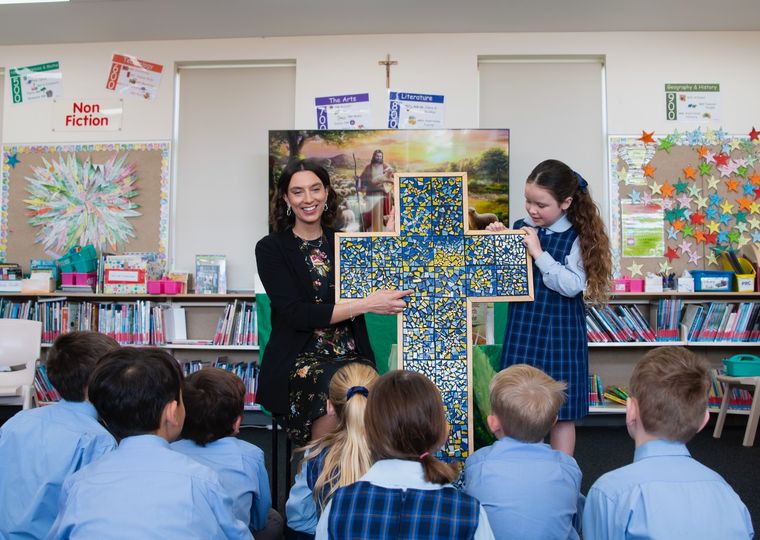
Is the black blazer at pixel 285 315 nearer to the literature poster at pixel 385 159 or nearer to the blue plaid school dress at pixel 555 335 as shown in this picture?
the blue plaid school dress at pixel 555 335

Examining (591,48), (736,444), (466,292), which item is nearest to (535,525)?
(466,292)

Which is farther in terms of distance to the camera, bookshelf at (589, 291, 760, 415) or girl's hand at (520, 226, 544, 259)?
bookshelf at (589, 291, 760, 415)

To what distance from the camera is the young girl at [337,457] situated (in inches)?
67.4

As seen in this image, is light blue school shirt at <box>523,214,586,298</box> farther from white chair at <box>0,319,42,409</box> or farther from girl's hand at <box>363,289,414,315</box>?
white chair at <box>0,319,42,409</box>

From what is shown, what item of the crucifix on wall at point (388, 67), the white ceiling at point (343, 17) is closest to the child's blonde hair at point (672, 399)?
the white ceiling at point (343, 17)

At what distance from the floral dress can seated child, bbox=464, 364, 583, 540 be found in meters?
0.61

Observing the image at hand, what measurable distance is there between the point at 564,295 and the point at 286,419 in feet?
3.26

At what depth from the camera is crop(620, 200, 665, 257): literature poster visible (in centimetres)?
514

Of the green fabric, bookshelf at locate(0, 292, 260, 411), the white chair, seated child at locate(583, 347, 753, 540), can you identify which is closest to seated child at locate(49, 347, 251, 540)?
seated child at locate(583, 347, 753, 540)

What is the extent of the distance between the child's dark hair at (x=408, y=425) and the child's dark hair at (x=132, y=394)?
1.44 ft

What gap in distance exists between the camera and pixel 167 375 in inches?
58.3

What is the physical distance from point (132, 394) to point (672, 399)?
→ 1136 millimetres

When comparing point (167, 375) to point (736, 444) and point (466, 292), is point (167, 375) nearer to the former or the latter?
point (466, 292)

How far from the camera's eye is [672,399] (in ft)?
4.85
